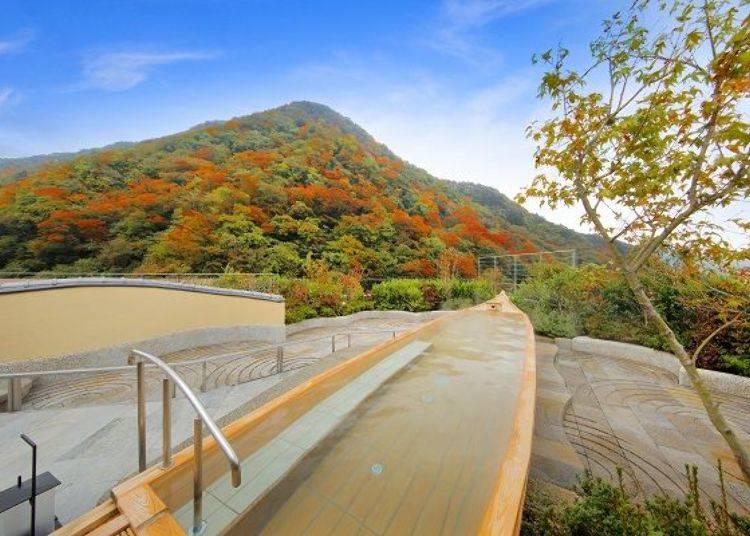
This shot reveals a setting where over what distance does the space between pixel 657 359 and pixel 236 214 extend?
17.7 metres

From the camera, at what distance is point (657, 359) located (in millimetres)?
5605

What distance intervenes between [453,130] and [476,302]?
784 centimetres

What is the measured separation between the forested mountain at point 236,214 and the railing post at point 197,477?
14608mm

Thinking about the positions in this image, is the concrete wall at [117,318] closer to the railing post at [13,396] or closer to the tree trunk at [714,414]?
the railing post at [13,396]

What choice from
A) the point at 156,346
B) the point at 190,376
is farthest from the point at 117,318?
the point at 190,376

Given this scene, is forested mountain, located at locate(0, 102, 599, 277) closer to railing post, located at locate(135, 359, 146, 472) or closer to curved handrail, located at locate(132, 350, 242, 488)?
railing post, located at locate(135, 359, 146, 472)

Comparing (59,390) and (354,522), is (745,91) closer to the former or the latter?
(354,522)

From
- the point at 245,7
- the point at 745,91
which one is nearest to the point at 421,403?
the point at 745,91

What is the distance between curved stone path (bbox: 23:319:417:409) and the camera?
447 cm

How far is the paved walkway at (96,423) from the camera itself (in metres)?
2.47

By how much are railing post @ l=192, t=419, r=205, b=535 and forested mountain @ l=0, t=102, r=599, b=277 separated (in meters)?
14.6

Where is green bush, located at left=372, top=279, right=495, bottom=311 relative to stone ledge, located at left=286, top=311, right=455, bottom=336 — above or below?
above

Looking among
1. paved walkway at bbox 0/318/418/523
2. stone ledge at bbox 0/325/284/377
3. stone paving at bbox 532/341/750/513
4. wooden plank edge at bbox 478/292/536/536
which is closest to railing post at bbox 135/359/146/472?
paved walkway at bbox 0/318/418/523

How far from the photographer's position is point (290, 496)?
1788 mm
